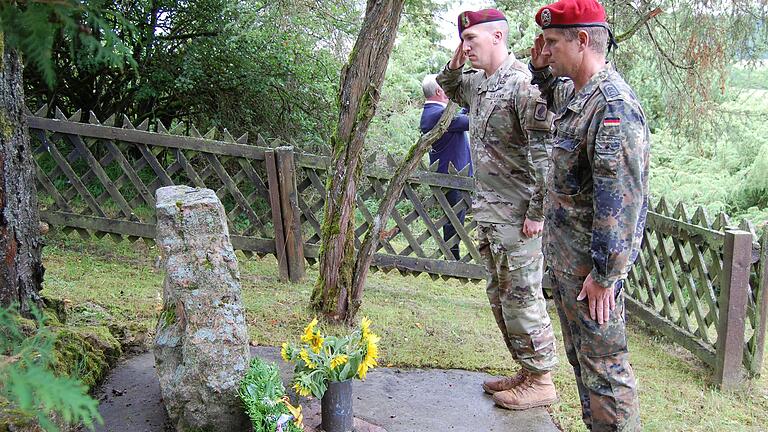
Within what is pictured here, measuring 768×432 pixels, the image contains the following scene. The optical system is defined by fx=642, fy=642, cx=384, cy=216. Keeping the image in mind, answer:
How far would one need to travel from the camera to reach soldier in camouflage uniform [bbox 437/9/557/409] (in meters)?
3.48

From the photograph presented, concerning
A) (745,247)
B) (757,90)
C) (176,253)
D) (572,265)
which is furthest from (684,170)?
(176,253)

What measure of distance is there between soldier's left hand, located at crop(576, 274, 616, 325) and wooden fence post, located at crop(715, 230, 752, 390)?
1.97 meters

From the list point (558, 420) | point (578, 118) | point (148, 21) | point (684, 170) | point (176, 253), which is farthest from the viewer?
point (684, 170)

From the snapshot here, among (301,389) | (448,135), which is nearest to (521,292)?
(301,389)

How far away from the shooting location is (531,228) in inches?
135

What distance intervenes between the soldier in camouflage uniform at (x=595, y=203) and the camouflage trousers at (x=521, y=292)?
1.96ft

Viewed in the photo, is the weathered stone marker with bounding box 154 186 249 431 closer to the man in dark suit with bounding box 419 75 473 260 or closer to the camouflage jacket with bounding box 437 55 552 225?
the camouflage jacket with bounding box 437 55 552 225

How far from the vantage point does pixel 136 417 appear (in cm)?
327

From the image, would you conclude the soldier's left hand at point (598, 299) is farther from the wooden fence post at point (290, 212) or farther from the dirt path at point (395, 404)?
the wooden fence post at point (290, 212)

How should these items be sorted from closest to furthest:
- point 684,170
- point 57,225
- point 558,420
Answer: point 558,420
point 57,225
point 684,170

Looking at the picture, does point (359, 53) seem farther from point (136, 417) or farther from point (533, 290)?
point (136, 417)

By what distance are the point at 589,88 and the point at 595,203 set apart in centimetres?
49

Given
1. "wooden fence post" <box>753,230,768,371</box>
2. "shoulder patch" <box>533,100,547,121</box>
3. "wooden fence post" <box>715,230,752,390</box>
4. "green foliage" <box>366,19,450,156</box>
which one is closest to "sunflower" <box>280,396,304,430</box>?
"shoulder patch" <box>533,100,547,121</box>

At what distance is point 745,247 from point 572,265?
201 centimetres
